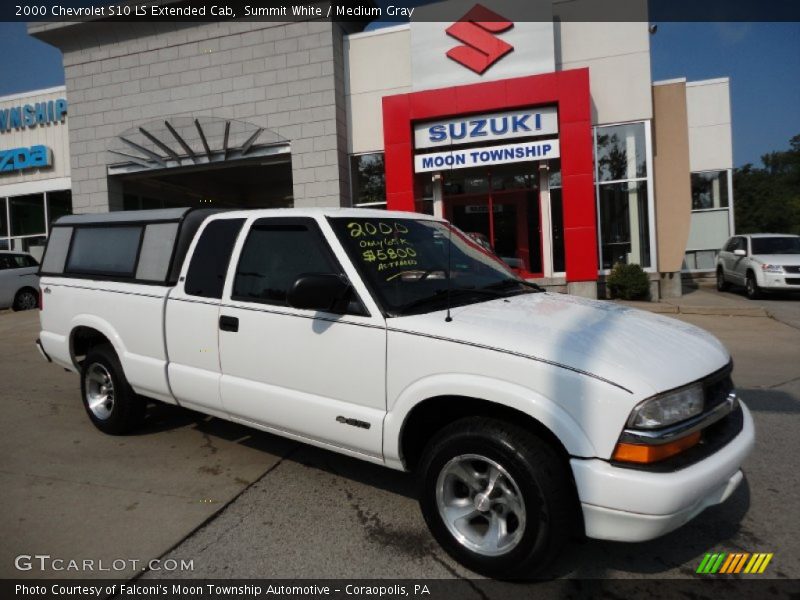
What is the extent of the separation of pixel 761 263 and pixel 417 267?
13.1 metres

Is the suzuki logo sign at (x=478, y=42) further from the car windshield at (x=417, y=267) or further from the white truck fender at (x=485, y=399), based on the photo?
the white truck fender at (x=485, y=399)

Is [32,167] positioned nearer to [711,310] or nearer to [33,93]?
[33,93]

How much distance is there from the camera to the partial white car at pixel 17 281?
14.3m

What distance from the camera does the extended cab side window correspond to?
3.52 metres

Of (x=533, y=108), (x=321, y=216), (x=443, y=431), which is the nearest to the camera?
(x=443, y=431)

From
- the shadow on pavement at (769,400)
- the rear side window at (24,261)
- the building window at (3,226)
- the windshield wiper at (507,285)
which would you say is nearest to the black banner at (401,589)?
the windshield wiper at (507,285)

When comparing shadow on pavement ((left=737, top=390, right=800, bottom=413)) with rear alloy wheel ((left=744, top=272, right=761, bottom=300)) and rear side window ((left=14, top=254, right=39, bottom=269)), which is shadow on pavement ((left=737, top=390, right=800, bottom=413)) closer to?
rear alloy wheel ((left=744, top=272, right=761, bottom=300))

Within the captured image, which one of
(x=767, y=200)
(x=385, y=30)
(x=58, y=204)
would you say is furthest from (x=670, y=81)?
(x=767, y=200)

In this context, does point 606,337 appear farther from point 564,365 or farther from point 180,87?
point 180,87

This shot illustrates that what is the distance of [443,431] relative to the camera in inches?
113

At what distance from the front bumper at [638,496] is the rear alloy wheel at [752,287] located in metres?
13.2

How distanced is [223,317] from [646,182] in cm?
1243

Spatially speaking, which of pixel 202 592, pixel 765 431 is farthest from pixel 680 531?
pixel 202 592

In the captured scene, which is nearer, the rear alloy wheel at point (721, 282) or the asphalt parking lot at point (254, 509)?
the asphalt parking lot at point (254, 509)
